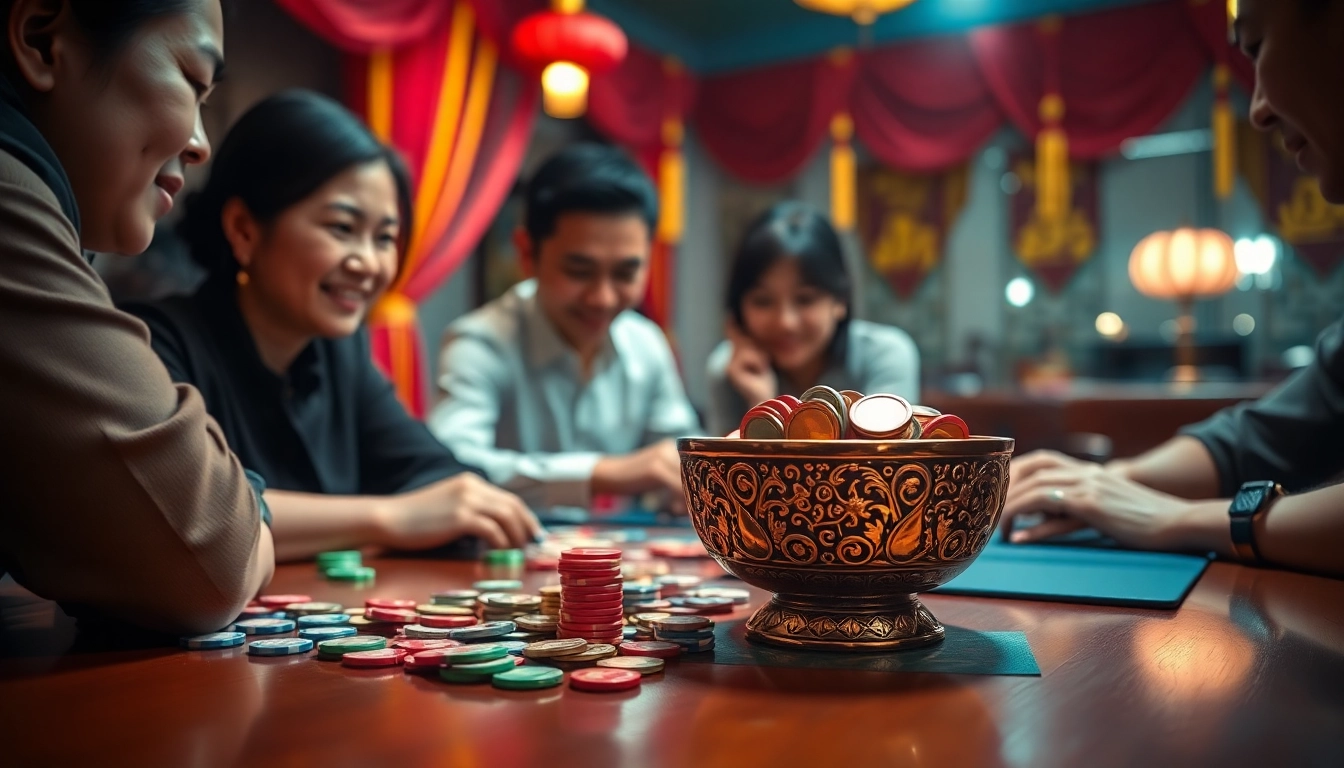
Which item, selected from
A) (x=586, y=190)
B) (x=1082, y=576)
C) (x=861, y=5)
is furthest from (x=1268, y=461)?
(x=861, y=5)

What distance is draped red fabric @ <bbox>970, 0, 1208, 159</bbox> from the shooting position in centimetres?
647

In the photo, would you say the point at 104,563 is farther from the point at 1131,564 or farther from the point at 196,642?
the point at 1131,564

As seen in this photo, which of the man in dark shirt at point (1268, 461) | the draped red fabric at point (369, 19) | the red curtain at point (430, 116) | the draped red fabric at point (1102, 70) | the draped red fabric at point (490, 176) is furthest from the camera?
the draped red fabric at point (1102, 70)

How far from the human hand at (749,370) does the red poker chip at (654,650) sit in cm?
218

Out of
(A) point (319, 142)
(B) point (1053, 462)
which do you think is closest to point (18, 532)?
(A) point (319, 142)

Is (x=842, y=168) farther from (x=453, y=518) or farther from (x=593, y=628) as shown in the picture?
(x=593, y=628)

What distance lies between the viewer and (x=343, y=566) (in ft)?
4.19

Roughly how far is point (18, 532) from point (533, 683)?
45cm

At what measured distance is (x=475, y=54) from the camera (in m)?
5.57

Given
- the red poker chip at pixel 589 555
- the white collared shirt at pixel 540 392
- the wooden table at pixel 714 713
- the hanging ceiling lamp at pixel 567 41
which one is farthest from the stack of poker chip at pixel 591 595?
the hanging ceiling lamp at pixel 567 41

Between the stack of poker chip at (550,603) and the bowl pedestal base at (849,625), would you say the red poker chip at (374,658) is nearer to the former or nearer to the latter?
the stack of poker chip at (550,603)

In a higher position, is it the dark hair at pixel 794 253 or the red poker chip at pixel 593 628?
the dark hair at pixel 794 253

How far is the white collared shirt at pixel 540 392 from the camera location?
262 cm

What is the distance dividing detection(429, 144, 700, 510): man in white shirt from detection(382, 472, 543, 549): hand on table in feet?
2.21
